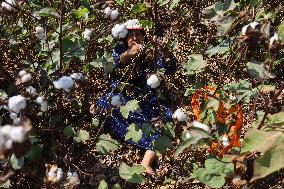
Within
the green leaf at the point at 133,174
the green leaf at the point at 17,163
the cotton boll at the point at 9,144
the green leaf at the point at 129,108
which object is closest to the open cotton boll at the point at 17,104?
the green leaf at the point at 17,163

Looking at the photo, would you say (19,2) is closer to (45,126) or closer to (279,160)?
(45,126)

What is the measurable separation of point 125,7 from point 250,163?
2159mm

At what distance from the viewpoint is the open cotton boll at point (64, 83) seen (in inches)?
73.8

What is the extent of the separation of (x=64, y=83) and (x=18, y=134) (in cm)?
78

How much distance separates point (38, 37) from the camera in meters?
2.26

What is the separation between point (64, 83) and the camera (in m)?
1.88

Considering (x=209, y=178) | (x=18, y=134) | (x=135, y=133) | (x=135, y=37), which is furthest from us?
(x=135, y=37)

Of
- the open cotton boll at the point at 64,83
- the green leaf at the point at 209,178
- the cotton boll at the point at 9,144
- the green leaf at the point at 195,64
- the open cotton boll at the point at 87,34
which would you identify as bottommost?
the cotton boll at the point at 9,144

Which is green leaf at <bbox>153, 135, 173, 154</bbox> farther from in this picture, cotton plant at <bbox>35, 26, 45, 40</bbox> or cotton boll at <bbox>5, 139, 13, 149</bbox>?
cotton boll at <bbox>5, 139, 13, 149</bbox>

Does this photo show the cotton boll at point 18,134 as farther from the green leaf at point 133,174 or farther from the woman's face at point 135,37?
the woman's face at point 135,37

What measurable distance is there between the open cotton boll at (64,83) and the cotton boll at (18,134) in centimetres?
76

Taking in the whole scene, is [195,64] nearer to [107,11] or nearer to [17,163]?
[107,11]

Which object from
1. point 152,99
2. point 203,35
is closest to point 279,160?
point 152,99

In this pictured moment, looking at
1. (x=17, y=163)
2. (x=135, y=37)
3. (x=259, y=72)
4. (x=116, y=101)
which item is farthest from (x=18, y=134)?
(x=135, y=37)
